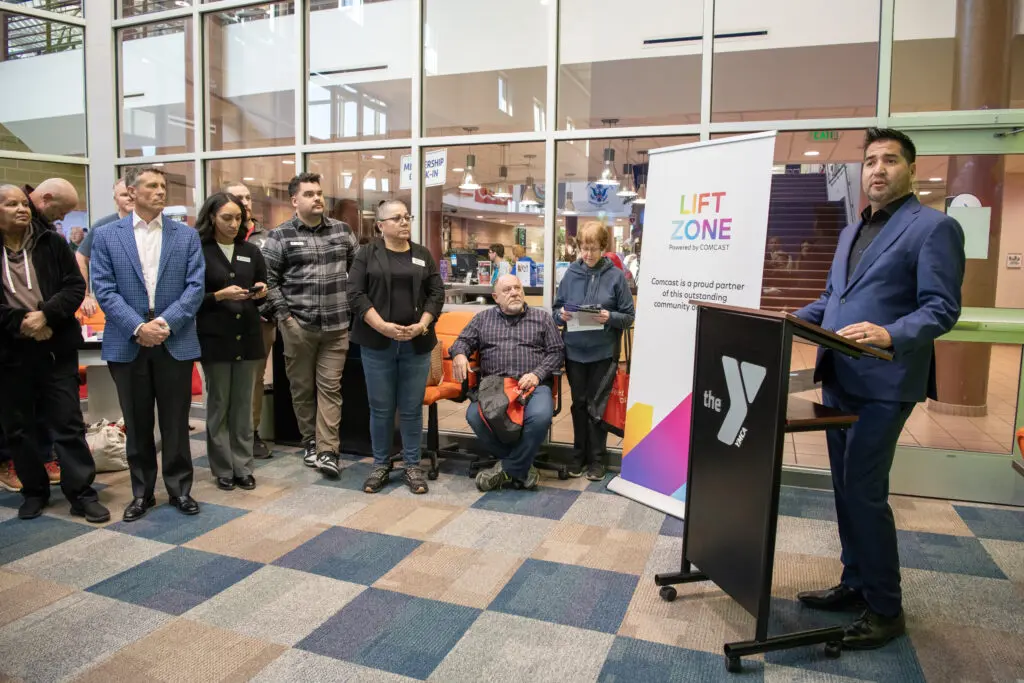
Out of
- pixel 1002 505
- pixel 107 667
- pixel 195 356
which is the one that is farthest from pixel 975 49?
pixel 107 667

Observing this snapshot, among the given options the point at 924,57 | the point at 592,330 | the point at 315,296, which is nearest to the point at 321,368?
the point at 315,296

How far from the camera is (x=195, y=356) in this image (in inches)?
137

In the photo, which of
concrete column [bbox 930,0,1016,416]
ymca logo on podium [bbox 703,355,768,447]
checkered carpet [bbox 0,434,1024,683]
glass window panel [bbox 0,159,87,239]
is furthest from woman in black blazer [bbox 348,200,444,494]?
glass window panel [bbox 0,159,87,239]

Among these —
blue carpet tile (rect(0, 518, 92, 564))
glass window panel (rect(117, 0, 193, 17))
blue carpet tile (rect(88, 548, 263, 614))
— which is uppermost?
glass window panel (rect(117, 0, 193, 17))

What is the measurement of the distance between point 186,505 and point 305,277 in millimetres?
1456

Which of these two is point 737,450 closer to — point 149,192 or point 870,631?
point 870,631

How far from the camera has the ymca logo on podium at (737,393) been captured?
218 centimetres

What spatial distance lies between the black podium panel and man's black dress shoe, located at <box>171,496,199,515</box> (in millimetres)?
2416

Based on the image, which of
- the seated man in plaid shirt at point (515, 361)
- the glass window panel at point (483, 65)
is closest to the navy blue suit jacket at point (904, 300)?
the seated man in plaid shirt at point (515, 361)

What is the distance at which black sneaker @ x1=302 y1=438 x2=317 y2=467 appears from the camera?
4289 mm

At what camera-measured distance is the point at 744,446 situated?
223 cm

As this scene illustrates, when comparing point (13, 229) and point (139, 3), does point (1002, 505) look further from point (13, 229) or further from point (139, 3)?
point (139, 3)

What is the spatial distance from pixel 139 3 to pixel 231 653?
546 cm

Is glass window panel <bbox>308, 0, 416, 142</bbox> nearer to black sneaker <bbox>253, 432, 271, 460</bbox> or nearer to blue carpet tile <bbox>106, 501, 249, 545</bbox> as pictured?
black sneaker <bbox>253, 432, 271, 460</bbox>
